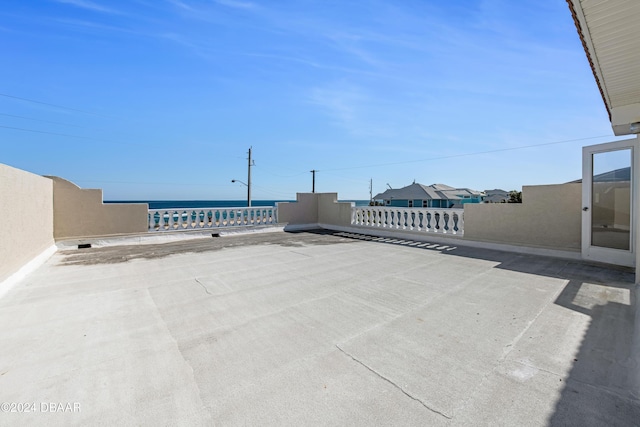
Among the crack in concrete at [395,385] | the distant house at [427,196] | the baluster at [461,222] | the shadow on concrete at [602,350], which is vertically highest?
the distant house at [427,196]

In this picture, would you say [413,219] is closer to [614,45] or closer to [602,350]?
[614,45]

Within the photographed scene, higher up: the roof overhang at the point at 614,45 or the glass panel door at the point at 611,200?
the roof overhang at the point at 614,45

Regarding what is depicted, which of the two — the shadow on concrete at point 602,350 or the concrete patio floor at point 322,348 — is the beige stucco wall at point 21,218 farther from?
the shadow on concrete at point 602,350

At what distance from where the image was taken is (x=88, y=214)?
277 inches

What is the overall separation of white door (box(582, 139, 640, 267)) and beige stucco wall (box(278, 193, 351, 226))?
6.37 metres

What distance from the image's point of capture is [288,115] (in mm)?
15352

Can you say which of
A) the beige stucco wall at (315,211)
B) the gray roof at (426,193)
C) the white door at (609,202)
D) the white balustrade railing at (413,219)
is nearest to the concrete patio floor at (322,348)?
the white door at (609,202)

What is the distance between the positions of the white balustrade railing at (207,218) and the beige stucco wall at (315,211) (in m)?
0.53

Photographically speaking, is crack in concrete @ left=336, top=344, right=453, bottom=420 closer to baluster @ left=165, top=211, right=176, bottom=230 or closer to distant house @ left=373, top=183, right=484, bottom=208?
baluster @ left=165, top=211, right=176, bottom=230

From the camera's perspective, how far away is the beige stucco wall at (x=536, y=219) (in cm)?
546

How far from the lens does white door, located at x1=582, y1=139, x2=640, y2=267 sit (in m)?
4.68

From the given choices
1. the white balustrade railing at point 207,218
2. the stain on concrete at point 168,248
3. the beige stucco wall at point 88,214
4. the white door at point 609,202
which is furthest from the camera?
the white balustrade railing at point 207,218

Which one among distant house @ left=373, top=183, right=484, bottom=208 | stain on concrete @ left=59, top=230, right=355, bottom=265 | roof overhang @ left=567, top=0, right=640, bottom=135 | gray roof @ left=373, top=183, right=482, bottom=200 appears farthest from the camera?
distant house @ left=373, top=183, right=484, bottom=208

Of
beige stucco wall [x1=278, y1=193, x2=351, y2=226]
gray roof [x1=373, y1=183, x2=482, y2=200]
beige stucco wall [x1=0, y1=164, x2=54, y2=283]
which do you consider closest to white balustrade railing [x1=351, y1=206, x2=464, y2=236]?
beige stucco wall [x1=278, y1=193, x2=351, y2=226]
